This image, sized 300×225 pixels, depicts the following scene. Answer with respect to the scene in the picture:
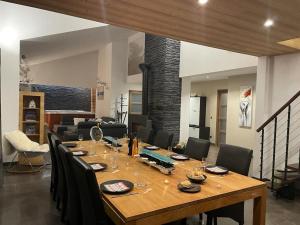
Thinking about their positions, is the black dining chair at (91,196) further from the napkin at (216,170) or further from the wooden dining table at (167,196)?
the napkin at (216,170)

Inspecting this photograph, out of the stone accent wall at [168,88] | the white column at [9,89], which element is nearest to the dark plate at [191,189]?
the white column at [9,89]

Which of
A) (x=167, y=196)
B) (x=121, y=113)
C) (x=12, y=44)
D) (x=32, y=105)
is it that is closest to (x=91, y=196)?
(x=167, y=196)

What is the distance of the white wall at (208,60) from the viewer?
15.8ft

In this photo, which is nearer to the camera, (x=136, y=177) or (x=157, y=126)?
(x=136, y=177)

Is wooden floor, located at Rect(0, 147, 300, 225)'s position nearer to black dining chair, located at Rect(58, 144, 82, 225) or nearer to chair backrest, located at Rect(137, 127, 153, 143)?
black dining chair, located at Rect(58, 144, 82, 225)

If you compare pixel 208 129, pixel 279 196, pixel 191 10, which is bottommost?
pixel 279 196

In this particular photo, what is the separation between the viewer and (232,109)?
7336 mm

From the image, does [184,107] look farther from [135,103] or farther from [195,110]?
[135,103]

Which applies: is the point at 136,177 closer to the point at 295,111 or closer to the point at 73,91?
the point at 295,111

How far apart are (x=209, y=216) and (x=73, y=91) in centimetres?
944

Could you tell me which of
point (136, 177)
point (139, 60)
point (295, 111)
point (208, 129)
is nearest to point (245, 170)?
point (136, 177)

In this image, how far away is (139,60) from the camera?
27.9ft

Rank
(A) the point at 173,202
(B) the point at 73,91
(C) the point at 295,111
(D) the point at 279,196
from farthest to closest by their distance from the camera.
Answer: (B) the point at 73,91 < (C) the point at 295,111 < (D) the point at 279,196 < (A) the point at 173,202

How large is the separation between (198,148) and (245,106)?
411 centimetres
